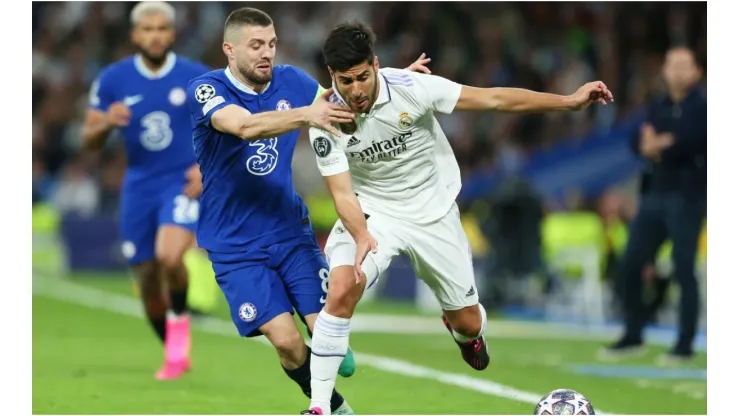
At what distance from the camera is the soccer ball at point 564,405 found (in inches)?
271

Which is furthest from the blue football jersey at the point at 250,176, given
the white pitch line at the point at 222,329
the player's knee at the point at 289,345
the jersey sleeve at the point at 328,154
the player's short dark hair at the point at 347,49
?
the white pitch line at the point at 222,329

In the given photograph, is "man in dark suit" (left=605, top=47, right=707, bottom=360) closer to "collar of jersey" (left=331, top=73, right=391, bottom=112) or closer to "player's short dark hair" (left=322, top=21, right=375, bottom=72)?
"collar of jersey" (left=331, top=73, right=391, bottom=112)

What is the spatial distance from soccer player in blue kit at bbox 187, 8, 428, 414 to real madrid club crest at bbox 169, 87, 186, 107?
8.74 ft

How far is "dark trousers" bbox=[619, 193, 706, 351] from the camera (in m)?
11.8

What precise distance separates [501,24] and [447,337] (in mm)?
10472

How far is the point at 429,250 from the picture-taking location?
307 inches

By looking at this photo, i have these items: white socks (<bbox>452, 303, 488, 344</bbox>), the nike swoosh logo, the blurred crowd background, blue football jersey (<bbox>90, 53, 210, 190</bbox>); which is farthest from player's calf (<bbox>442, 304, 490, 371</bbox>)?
the blurred crowd background

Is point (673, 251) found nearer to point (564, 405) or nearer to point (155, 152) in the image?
point (155, 152)

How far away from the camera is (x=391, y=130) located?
293 inches

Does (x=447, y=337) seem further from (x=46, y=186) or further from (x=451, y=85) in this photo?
(x=46, y=186)

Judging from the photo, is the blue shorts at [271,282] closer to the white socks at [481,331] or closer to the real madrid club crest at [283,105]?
the real madrid club crest at [283,105]

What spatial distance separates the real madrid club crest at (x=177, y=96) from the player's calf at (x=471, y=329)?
310cm

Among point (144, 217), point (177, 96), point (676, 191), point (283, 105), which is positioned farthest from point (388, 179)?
point (676, 191)

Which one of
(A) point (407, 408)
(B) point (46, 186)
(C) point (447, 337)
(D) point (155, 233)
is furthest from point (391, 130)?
(B) point (46, 186)
